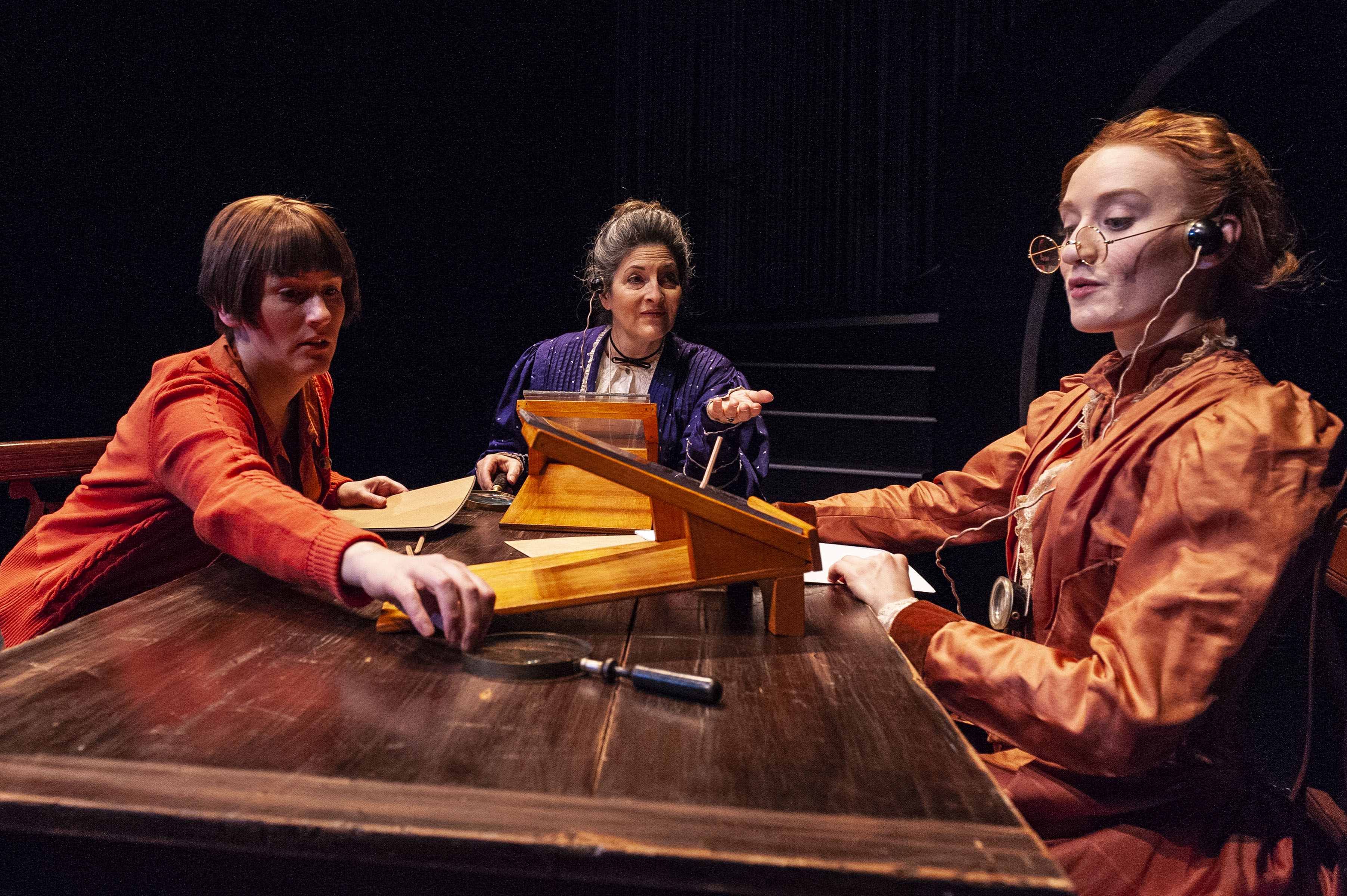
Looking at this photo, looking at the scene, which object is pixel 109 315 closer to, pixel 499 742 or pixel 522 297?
pixel 522 297

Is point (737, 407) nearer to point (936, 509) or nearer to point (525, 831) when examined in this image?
point (936, 509)

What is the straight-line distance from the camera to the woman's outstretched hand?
1.19 meters

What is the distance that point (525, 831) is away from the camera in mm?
584

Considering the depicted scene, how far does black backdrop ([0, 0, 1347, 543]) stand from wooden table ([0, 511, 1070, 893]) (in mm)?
2350

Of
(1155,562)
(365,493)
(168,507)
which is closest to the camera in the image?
(1155,562)

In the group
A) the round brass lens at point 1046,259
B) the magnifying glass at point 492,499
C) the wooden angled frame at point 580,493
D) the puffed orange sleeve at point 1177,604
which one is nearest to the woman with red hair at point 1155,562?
the puffed orange sleeve at point 1177,604

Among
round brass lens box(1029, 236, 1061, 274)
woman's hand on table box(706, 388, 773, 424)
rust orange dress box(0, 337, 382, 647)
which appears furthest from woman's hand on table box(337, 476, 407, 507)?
round brass lens box(1029, 236, 1061, 274)

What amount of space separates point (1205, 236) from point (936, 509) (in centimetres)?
69

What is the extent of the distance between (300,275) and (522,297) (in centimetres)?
306

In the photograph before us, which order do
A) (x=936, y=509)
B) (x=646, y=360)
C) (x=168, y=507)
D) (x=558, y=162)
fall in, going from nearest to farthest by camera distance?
1. (x=168, y=507)
2. (x=936, y=509)
3. (x=646, y=360)
4. (x=558, y=162)

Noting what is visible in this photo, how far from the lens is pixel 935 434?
4320 millimetres

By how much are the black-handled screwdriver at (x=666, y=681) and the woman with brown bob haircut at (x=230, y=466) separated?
1.13ft

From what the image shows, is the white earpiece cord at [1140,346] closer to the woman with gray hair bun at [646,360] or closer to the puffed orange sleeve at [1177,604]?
the puffed orange sleeve at [1177,604]

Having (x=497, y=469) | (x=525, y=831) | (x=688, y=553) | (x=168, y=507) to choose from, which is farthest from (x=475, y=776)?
(x=497, y=469)
